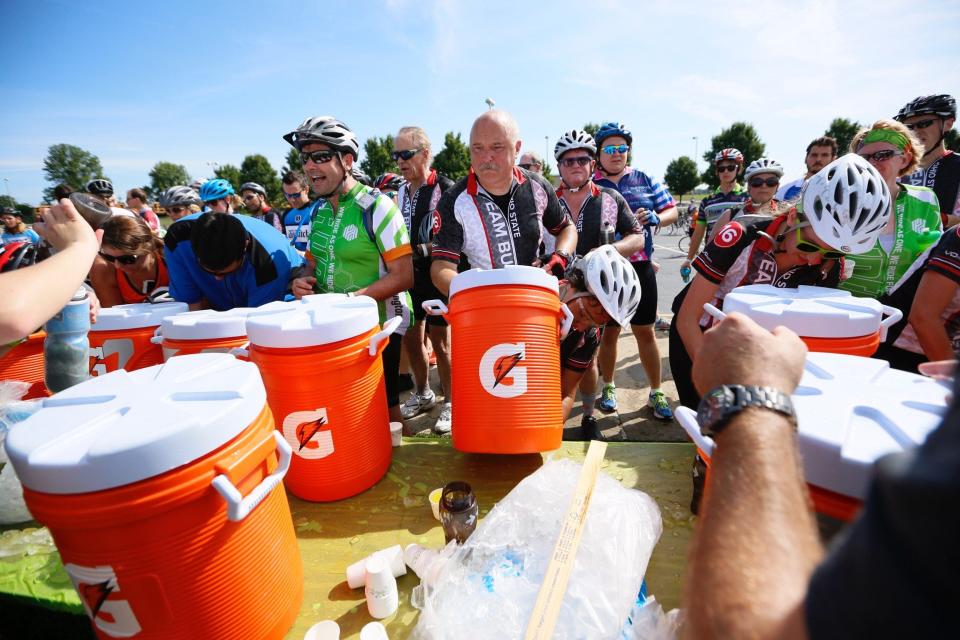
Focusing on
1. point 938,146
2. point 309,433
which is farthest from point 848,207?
point 938,146

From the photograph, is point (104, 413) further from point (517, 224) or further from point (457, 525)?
point (517, 224)

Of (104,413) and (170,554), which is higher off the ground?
(104,413)

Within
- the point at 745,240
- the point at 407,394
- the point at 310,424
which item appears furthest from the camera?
the point at 407,394

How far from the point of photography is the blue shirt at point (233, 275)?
2.59 m

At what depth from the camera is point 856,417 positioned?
905 mm

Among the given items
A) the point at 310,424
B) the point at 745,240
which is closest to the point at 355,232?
the point at 310,424

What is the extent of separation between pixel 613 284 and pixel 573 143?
2.50 metres

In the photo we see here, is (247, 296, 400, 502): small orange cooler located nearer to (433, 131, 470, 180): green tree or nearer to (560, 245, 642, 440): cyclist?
(560, 245, 642, 440): cyclist

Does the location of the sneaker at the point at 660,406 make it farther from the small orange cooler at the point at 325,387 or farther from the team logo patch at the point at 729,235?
the small orange cooler at the point at 325,387

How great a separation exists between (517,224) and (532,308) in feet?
3.54

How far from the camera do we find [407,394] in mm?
4945

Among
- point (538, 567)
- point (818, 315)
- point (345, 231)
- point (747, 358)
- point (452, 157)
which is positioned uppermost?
point (452, 157)

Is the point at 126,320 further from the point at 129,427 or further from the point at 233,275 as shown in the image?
the point at 129,427

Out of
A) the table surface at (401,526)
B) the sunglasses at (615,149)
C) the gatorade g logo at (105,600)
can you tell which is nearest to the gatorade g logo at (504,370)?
the table surface at (401,526)
